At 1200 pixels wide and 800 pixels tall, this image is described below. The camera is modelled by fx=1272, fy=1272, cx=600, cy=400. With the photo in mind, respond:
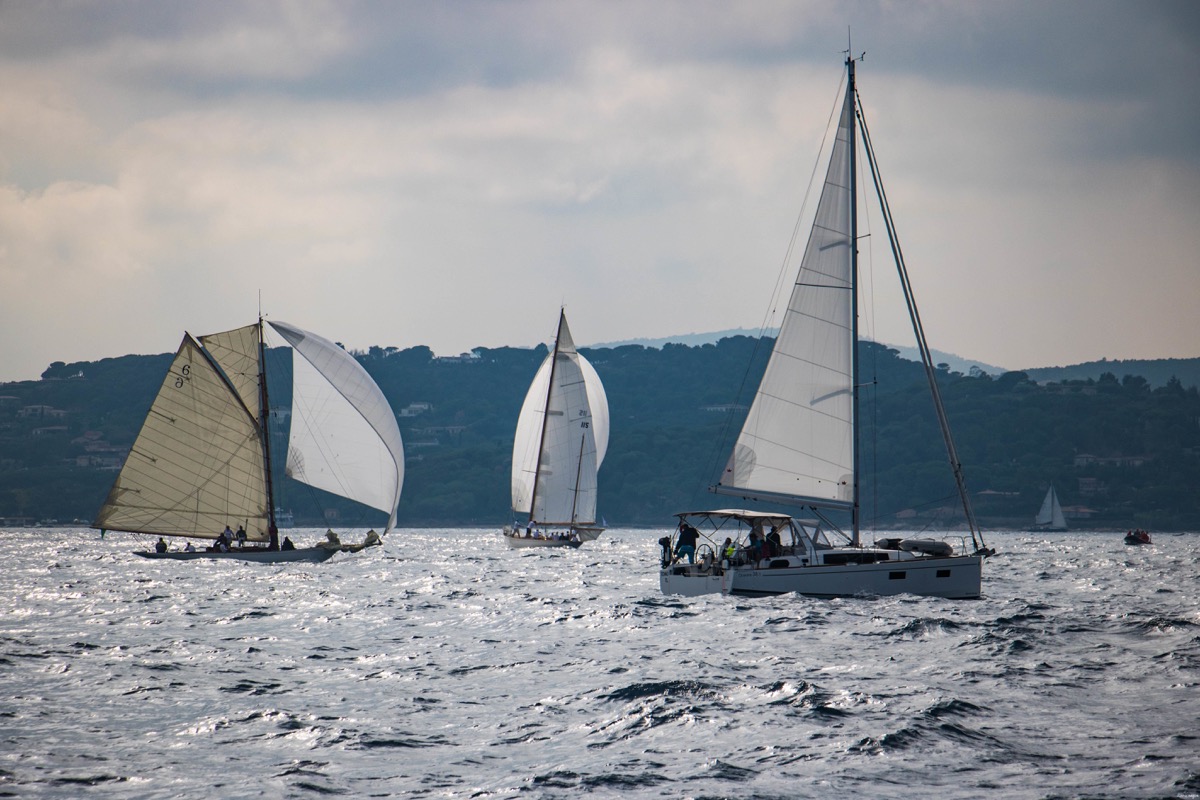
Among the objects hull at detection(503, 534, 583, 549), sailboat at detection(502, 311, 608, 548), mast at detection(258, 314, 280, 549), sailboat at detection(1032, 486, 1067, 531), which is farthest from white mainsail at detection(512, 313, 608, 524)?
sailboat at detection(1032, 486, 1067, 531)

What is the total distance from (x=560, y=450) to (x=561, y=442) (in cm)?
62

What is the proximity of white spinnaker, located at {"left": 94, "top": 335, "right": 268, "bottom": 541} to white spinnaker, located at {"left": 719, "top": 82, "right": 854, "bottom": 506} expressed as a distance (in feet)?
91.8

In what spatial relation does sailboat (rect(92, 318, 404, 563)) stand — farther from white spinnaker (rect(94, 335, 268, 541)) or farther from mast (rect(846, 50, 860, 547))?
mast (rect(846, 50, 860, 547))

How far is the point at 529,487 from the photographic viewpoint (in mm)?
86500

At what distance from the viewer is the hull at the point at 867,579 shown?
33.9 m

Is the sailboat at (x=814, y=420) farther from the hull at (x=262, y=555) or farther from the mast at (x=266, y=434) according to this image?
the hull at (x=262, y=555)

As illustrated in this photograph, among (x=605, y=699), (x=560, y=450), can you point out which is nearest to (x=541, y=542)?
(x=560, y=450)

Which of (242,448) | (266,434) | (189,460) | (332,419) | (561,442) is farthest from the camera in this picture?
(561,442)

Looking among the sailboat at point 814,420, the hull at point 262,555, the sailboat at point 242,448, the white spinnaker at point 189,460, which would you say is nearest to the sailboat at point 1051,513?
the sailboat at point 242,448

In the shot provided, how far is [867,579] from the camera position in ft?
Answer: 111

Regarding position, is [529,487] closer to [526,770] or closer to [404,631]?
[404,631]

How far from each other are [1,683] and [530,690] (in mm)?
8874

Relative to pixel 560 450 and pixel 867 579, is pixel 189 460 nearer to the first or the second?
pixel 560 450

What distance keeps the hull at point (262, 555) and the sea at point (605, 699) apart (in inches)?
791
